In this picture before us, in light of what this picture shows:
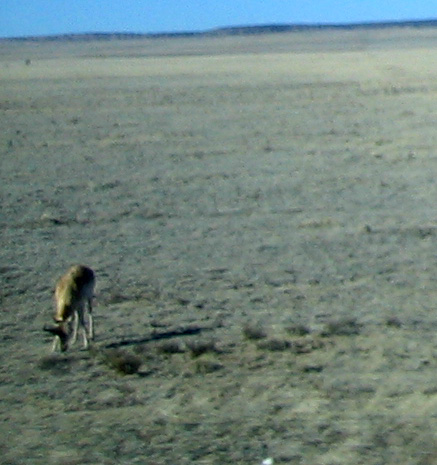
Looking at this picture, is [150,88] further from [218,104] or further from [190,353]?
[190,353]

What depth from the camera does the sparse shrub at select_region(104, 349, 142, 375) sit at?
798cm

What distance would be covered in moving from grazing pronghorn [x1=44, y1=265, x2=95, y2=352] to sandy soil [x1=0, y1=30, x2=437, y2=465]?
169 millimetres

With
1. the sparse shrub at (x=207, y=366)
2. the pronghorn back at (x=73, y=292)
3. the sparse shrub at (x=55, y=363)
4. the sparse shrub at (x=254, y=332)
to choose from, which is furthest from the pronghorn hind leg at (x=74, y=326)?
the sparse shrub at (x=254, y=332)

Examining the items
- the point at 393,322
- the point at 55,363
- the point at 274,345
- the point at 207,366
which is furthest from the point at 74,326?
the point at 393,322

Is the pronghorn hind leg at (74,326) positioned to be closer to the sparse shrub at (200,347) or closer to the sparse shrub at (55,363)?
the sparse shrub at (55,363)

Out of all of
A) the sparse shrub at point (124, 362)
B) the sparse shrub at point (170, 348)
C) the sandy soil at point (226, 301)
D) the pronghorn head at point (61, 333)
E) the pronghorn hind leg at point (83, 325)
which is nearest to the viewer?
the sandy soil at point (226, 301)

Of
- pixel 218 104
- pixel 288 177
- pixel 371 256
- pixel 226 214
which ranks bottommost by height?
pixel 371 256

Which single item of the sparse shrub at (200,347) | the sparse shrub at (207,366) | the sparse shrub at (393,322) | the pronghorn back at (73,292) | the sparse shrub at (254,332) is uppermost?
the pronghorn back at (73,292)

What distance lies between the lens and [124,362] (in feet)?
26.4

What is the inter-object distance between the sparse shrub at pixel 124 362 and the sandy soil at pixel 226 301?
0.08 feet

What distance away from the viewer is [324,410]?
281 inches

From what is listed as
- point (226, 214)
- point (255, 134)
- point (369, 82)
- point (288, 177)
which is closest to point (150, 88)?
point (369, 82)

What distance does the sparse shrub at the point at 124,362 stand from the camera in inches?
314

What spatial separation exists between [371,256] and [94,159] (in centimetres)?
1193
